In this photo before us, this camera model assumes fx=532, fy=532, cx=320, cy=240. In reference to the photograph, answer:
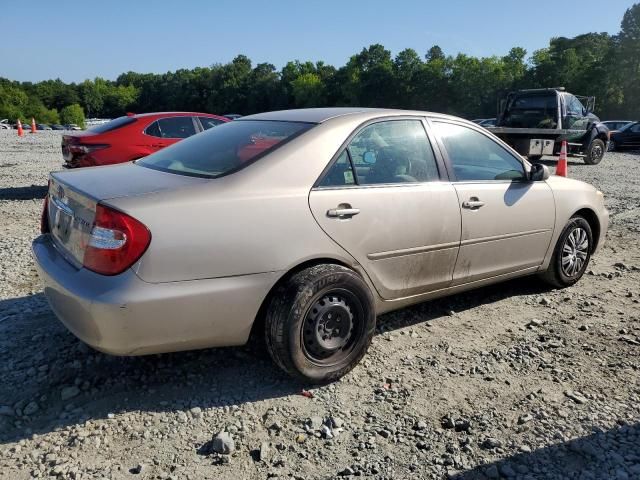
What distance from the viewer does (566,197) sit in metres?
4.54

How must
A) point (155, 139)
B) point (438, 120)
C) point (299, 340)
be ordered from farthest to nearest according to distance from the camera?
point (155, 139)
point (438, 120)
point (299, 340)

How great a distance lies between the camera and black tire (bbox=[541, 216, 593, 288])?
4598mm

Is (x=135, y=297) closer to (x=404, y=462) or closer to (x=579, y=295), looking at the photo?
(x=404, y=462)

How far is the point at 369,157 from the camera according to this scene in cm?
341

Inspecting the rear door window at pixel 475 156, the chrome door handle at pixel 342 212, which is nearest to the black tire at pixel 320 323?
the chrome door handle at pixel 342 212

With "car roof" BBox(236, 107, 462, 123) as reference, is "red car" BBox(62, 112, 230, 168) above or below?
below

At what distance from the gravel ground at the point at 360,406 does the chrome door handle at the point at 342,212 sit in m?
0.98

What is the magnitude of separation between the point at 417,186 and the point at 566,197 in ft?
5.83

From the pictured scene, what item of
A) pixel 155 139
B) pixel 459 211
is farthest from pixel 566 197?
pixel 155 139

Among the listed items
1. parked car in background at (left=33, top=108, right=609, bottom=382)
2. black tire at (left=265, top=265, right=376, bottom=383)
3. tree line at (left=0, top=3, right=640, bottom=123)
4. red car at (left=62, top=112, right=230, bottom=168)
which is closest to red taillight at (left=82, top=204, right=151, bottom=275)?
parked car in background at (left=33, top=108, right=609, bottom=382)

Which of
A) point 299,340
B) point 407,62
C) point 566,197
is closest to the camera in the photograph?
point 299,340

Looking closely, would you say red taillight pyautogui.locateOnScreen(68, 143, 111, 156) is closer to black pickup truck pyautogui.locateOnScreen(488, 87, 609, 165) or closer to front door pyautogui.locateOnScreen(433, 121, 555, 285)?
front door pyautogui.locateOnScreen(433, 121, 555, 285)

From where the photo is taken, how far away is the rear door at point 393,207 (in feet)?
10.3

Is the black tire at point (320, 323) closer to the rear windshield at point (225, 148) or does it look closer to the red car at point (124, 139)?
the rear windshield at point (225, 148)
